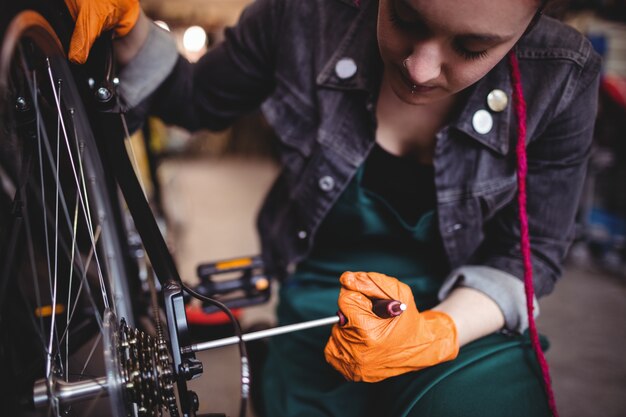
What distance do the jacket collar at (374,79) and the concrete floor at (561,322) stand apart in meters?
1.09

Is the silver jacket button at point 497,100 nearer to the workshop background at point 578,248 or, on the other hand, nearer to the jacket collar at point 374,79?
the jacket collar at point 374,79

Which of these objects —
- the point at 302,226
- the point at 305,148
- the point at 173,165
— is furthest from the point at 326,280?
the point at 173,165

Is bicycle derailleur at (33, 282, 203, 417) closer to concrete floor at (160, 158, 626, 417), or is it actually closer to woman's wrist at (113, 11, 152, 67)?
woman's wrist at (113, 11, 152, 67)

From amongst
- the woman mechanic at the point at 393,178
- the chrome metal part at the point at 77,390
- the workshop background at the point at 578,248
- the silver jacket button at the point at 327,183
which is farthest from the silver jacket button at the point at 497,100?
the chrome metal part at the point at 77,390

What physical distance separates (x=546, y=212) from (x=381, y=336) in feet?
1.42

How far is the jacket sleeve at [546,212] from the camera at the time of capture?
0.75 metres

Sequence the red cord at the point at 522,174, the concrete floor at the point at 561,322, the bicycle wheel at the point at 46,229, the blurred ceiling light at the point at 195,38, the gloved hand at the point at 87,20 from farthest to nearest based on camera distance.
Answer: the blurred ceiling light at the point at 195,38
the concrete floor at the point at 561,322
the red cord at the point at 522,174
the gloved hand at the point at 87,20
the bicycle wheel at the point at 46,229

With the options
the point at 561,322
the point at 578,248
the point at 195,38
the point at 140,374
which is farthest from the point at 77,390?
the point at 195,38

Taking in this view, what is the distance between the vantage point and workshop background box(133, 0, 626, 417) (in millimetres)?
1481

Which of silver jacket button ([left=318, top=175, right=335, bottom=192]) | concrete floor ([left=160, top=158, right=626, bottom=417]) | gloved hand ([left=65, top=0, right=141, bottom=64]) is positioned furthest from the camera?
A: concrete floor ([left=160, top=158, right=626, bottom=417])

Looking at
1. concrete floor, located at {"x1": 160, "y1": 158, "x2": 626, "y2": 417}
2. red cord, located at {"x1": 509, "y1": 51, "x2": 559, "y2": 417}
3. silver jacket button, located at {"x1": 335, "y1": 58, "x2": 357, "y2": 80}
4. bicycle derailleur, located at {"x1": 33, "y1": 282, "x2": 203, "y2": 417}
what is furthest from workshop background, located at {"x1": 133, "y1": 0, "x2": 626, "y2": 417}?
bicycle derailleur, located at {"x1": 33, "y1": 282, "x2": 203, "y2": 417}

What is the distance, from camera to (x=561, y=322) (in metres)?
1.86

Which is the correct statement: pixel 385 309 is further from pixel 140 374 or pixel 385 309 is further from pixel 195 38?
pixel 195 38

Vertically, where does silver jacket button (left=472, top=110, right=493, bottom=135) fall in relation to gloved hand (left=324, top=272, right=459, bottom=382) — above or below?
above
